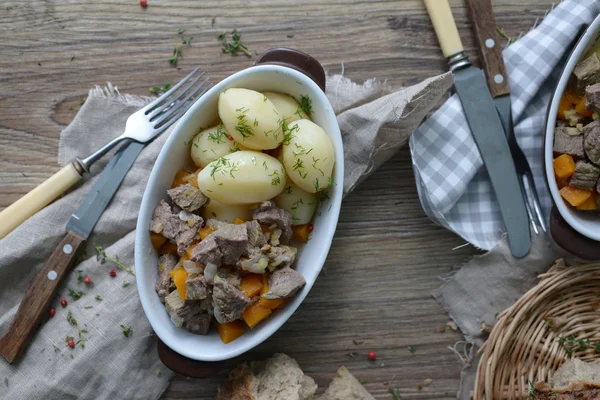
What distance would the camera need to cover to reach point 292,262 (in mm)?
2170

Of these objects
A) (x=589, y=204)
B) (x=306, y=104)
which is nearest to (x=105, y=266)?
(x=306, y=104)

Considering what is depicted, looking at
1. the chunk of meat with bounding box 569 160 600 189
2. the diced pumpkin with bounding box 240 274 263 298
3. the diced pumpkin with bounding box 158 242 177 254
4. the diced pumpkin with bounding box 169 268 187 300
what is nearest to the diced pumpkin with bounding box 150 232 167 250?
the diced pumpkin with bounding box 158 242 177 254

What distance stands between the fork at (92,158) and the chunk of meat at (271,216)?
2.26 feet

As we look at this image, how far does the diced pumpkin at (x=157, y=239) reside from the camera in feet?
7.00

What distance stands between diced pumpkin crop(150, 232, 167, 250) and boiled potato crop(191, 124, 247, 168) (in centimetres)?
34

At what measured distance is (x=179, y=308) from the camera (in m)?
2.06

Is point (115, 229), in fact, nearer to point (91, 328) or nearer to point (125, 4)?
point (91, 328)

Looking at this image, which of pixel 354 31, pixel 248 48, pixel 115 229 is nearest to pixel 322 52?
pixel 354 31

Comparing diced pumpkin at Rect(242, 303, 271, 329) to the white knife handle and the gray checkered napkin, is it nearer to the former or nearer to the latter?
the gray checkered napkin

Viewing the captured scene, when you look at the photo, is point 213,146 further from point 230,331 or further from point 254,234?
point 230,331

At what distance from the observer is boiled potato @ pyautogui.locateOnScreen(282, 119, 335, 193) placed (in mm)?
2012

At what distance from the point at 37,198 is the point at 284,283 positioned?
1223 mm

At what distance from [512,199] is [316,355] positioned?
3.81 feet

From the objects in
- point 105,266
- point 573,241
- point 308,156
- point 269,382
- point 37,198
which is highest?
point 308,156
